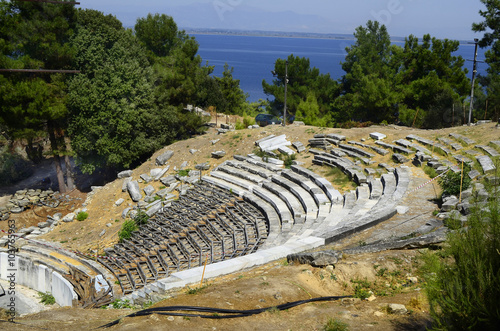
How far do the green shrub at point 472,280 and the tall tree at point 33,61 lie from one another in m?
22.9

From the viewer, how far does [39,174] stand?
31.5 meters

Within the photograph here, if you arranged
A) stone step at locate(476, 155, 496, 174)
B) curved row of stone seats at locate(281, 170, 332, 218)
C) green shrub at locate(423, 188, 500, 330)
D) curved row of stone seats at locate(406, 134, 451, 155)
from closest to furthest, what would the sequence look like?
green shrub at locate(423, 188, 500, 330) < stone step at locate(476, 155, 496, 174) < curved row of stone seats at locate(281, 170, 332, 218) < curved row of stone seats at locate(406, 134, 451, 155)

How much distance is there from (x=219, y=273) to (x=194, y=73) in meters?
23.0

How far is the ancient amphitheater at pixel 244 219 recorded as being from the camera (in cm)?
1327

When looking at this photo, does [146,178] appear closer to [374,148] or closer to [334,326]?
[374,148]

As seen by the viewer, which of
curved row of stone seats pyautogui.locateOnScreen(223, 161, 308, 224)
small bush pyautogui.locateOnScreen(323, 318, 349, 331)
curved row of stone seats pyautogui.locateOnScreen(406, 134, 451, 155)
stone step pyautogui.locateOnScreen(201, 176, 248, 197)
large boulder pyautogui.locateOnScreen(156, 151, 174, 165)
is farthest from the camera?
large boulder pyautogui.locateOnScreen(156, 151, 174, 165)

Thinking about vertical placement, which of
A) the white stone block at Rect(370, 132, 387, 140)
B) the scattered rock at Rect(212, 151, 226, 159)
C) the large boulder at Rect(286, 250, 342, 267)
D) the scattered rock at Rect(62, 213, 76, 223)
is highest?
the scattered rock at Rect(212, 151, 226, 159)

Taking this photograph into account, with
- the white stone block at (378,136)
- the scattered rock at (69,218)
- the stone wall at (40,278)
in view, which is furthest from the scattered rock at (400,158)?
the scattered rock at (69,218)

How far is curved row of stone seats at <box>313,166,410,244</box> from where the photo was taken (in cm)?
1166

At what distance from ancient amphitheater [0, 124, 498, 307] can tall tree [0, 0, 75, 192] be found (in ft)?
26.0

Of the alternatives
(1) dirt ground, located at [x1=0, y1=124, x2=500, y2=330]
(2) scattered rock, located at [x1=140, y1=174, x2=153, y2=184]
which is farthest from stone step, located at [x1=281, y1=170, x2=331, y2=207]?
(2) scattered rock, located at [x1=140, y1=174, x2=153, y2=184]

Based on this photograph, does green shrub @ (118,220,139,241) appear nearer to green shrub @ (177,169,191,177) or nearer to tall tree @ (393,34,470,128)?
green shrub @ (177,169,191,177)

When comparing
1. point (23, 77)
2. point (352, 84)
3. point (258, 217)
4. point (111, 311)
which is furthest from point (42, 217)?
point (352, 84)

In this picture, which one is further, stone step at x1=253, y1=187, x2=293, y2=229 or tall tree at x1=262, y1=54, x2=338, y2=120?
tall tree at x1=262, y1=54, x2=338, y2=120
